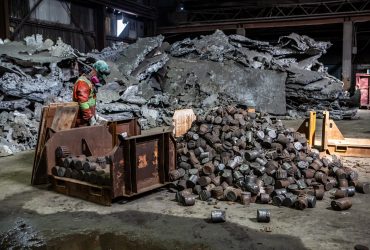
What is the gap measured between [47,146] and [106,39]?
12.1 meters

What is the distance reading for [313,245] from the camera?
10.3ft

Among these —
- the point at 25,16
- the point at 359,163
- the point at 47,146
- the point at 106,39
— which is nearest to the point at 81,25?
the point at 106,39

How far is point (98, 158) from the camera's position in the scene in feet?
16.4

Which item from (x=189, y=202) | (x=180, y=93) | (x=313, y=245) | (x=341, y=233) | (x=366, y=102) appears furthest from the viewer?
(x=366, y=102)

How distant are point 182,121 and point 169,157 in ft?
4.47

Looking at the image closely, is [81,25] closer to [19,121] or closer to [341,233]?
[19,121]

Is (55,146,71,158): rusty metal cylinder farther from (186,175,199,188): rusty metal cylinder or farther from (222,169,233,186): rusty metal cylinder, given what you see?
(222,169,233,186): rusty metal cylinder

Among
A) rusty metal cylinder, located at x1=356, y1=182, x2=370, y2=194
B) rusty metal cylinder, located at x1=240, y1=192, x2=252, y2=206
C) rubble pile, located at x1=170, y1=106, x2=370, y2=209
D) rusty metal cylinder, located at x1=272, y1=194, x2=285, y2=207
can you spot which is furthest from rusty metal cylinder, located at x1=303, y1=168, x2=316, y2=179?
rusty metal cylinder, located at x1=240, y1=192, x2=252, y2=206

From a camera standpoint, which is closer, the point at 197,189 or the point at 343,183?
the point at 197,189

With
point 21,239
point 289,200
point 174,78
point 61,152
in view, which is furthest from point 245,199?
point 174,78

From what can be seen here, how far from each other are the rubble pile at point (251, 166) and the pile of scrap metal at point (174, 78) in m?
4.26

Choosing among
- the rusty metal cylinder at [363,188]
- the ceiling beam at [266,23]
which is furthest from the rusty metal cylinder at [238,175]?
the ceiling beam at [266,23]

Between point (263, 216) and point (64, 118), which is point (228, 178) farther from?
point (64, 118)

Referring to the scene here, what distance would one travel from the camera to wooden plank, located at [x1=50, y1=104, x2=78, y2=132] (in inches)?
208
